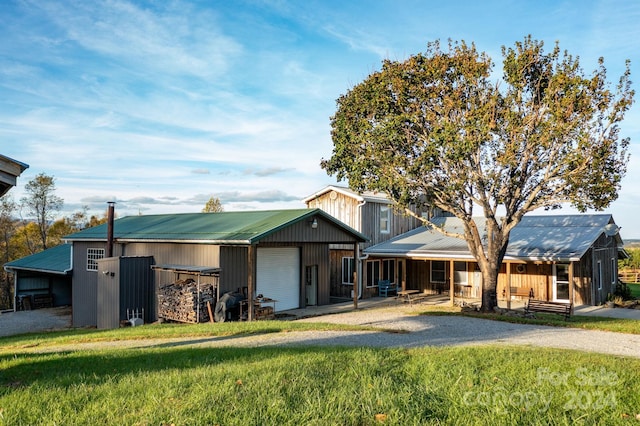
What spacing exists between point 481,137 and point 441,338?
7.47m

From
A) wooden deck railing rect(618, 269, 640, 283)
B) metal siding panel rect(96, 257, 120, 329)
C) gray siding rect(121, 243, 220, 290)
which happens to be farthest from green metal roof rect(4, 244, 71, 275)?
wooden deck railing rect(618, 269, 640, 283)

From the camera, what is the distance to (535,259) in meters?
20.8

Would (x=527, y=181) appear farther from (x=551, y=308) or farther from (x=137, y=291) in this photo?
(x=137, y=291)

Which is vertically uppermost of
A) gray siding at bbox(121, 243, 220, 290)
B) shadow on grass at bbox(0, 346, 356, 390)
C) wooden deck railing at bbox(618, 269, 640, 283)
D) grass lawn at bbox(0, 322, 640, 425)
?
gray siding at bbox(121, 243, 220, 290)

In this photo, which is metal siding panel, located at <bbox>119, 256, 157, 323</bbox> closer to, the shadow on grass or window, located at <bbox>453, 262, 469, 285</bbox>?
the shadow on grass

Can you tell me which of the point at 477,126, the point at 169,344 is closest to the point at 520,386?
the point at 169,344

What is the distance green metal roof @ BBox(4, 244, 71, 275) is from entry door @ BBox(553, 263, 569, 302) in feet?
78.1

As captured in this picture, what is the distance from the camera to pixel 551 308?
17328 millimetres

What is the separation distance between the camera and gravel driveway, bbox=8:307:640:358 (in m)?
10.6

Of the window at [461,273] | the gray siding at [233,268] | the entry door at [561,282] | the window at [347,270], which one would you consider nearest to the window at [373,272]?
the window at [347,270]

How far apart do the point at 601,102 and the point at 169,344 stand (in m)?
14.6

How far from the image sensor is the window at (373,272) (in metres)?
26.0

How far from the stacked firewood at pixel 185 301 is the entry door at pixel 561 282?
50.1ft

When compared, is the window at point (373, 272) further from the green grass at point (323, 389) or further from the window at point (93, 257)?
the green grass at point (323, 389)
